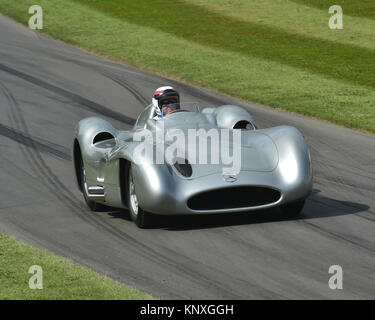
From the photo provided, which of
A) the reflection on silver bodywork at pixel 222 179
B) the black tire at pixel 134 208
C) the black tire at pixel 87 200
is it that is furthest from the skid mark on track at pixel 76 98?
the black tire at pixel 134 208

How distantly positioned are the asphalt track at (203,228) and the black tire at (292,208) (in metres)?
0.12

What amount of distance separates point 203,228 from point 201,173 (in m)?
0.62

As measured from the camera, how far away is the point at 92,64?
22734mm

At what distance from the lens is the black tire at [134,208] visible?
975cm

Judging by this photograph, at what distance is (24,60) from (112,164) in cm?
1312

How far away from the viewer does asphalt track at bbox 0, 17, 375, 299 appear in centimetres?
773

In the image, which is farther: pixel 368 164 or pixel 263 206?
pixel 368 164

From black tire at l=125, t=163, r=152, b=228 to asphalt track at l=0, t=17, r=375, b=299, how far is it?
125mm

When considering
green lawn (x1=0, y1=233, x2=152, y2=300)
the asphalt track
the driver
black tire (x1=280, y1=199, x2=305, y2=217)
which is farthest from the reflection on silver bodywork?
green lawn (x1=0, y1=233, x2=152, y2=300)

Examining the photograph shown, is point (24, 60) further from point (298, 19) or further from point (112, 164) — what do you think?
point (112, 164)

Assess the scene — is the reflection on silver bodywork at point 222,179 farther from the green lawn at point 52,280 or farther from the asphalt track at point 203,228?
the green lawn at point 52,280

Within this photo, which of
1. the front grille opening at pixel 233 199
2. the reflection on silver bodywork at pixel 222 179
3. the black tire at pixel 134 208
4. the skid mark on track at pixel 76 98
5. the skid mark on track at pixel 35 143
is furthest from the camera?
the skid mark on track at pixel 76 98
